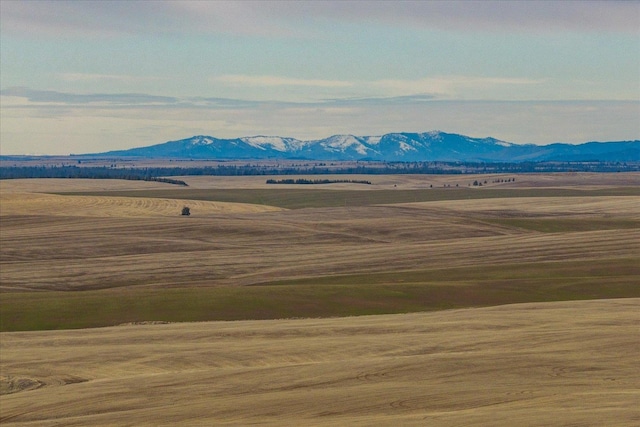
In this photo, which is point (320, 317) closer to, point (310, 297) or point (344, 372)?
point (310, 297)

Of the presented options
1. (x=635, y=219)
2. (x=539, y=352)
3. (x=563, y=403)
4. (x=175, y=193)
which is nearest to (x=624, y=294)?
(x=539, y=352)

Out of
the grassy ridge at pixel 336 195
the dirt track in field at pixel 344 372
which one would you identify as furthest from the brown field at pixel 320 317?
the grassy ridge at pixel 336 195

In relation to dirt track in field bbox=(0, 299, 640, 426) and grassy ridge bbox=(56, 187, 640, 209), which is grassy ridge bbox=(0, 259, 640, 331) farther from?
grassy ridge bbox=(56, 187, 640, 209)

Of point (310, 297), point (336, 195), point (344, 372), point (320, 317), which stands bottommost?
point (320, 317)

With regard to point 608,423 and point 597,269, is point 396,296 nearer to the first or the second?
point 597,269

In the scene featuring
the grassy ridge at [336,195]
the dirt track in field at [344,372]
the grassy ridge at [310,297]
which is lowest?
the grassy ridge at [310,297]

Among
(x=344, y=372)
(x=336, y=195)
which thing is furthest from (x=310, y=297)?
(x=336, y=195)

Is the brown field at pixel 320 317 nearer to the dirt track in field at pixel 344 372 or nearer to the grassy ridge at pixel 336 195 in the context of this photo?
the dirt track in field at pixel 344 372
